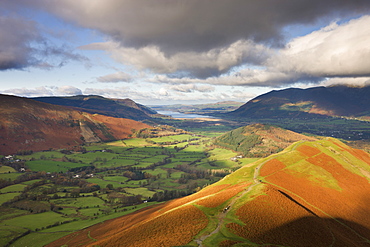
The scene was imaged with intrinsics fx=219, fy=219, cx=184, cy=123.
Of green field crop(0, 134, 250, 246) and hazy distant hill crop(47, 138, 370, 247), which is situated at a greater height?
hazy distant hill crop(47, 138, 370, 247)

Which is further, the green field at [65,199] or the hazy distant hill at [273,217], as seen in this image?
the green field at [65,199]

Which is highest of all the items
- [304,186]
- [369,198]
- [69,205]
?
[304,186]

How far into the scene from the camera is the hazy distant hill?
4503 centimetres

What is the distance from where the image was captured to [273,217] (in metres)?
50.8

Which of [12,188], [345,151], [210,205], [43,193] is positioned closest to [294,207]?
[210,205]

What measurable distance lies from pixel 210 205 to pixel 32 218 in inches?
4515

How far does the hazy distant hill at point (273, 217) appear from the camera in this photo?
148 feet

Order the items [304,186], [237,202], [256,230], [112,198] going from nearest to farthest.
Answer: [256,230], [237,202], [304,186], [112,198]

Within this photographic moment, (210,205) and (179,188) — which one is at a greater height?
(210,205)

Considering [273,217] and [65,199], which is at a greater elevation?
[273,217]

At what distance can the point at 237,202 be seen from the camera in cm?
6075

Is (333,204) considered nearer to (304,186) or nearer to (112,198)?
(304,186)

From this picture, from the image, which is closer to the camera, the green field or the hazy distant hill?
the hazy distant hill

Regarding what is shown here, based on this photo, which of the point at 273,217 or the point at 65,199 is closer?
the point at 273,217
